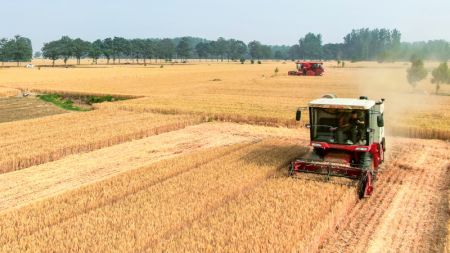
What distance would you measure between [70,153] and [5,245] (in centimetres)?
985

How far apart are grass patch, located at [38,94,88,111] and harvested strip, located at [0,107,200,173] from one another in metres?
7.69

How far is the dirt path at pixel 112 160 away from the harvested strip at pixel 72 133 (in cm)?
46

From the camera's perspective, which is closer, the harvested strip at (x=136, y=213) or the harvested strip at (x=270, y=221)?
the harvested strip at (x=270, y=221)

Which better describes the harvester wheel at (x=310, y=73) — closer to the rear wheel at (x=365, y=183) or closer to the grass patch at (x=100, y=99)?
the grass patch at (x=100, y=99)

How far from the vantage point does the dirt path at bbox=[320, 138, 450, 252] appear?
9.51 m

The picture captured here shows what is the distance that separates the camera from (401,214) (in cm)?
1130

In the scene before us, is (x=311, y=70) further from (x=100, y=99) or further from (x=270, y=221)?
(x=270, y=221)

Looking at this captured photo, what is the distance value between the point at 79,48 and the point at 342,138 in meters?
141

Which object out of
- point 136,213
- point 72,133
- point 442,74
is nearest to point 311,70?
point 442,74

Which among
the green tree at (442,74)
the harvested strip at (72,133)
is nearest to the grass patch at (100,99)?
the harvested strip at (72,133)

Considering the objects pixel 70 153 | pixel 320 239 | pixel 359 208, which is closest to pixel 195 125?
pixel 70 153

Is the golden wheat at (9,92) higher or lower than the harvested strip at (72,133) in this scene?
higher

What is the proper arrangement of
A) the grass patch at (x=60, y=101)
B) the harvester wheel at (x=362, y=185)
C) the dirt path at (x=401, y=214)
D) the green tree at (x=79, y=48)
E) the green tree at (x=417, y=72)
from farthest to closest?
1. the green tree at (x=79, y=48)
2. the green tree at (x=417, y=72)
3. the grass patch at (x=60, y=101)
4. the harvester wheel at (x=362, y=185)
5. the dirt path at (x=401, y=214)

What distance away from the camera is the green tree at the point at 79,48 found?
140 meters
